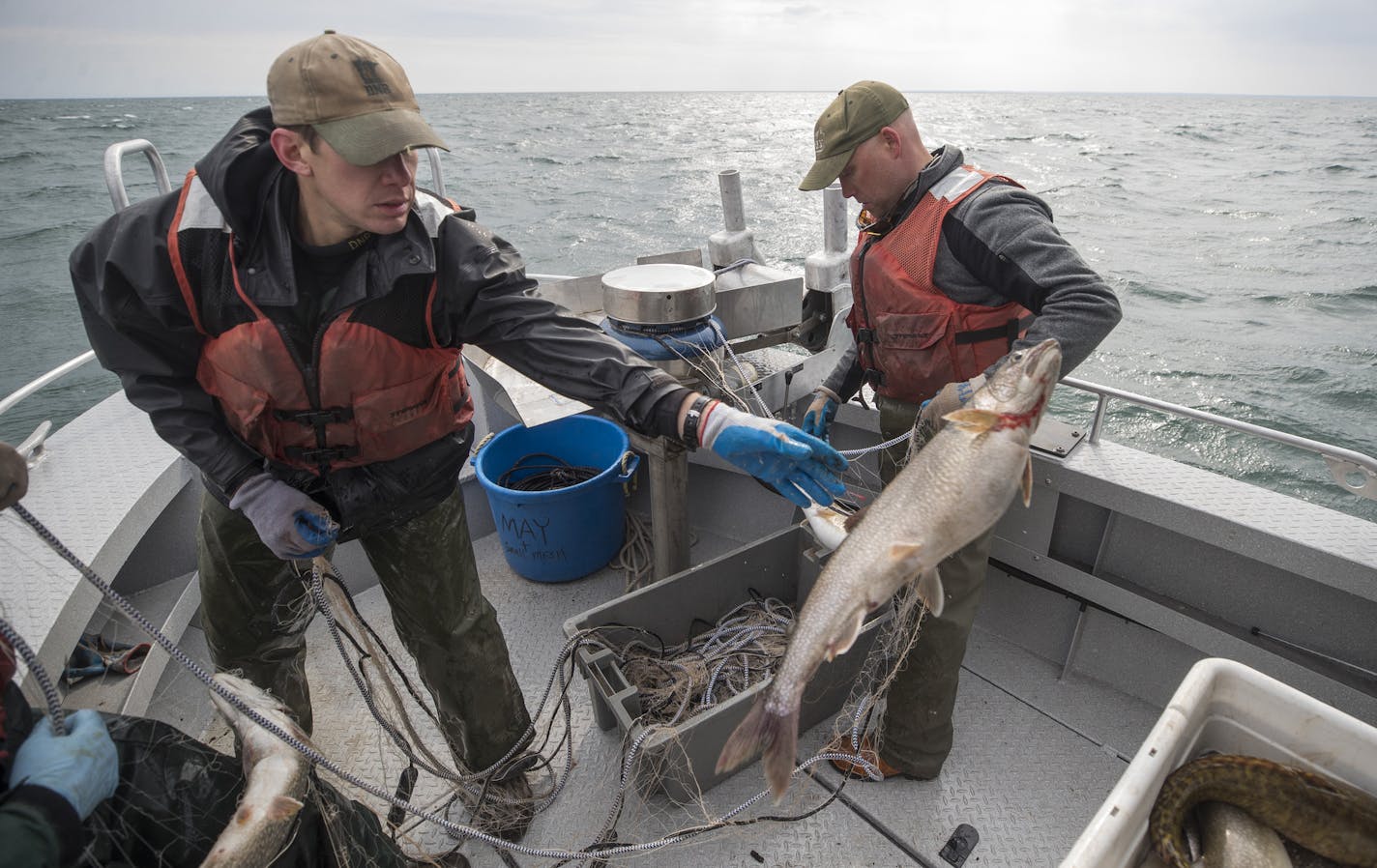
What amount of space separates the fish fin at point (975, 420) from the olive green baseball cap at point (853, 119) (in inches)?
57.9

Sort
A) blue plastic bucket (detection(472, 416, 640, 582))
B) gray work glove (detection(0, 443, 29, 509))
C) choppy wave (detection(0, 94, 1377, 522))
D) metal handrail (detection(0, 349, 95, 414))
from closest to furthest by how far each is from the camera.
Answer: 1. gray work glove (detection(0, 443, 29, 509))
2. metal handrail (detection(0, 349, 95, 414))
3. blue plastic bucket (detection(472, 416, 640, 582))
4. choppy wave (detection(0, 94, 1377, 522))

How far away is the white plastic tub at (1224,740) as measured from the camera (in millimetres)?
1684

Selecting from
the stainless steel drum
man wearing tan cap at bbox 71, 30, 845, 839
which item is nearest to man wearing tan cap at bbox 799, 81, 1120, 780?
the stainless steel drum

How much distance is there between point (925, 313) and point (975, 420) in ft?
3.81

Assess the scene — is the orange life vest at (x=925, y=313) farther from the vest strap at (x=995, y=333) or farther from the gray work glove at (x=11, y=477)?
the gray work glove at (x=11, y=477)

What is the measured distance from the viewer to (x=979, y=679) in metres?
3.88

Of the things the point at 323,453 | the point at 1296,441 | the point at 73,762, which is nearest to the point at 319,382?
the point at 323,453

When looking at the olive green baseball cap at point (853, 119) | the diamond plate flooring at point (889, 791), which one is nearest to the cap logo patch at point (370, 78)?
the olive green baseball cap at point (853, 119)

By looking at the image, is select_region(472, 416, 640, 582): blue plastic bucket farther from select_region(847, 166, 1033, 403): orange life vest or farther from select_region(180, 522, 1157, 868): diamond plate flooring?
select_region(847, 166, 1033, 403): orange life vest

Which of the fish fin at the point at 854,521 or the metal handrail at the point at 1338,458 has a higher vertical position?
the fish fin at the point at 854,521

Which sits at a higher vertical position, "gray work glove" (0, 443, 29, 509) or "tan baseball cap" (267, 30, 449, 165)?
"tan baseball cap" (267, 30, 449, 165)

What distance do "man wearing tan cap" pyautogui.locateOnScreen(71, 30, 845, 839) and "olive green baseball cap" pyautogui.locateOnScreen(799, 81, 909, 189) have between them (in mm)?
1292

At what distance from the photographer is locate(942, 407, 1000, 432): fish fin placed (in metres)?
1.95

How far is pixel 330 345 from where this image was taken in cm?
244
